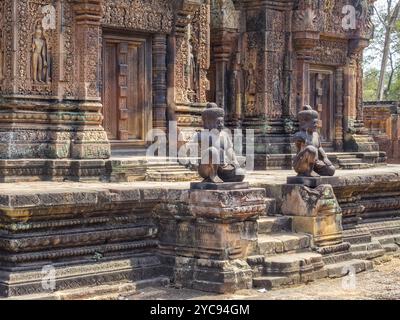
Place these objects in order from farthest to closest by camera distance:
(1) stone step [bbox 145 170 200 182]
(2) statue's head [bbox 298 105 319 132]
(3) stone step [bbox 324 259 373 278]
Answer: (1) stone step [bbox 145 170 200 182] → (2) statue's head [bbox 298 105 319 132] → (3) stone step [bbox 324 259 373 278]

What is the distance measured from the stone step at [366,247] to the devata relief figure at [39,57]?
174 inches

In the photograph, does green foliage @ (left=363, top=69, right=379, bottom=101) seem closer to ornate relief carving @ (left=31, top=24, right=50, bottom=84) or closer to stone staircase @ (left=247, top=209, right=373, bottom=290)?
stone staircase @ (left=247, top=209, right=373, bottom=290)

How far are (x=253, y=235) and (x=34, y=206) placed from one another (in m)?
2.33

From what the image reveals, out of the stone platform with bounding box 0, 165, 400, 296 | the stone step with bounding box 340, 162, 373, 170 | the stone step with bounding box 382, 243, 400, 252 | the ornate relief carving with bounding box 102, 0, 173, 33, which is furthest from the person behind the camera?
the stone step with bounding box 340, 162, 373, 170

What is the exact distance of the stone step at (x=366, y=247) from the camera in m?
11.1

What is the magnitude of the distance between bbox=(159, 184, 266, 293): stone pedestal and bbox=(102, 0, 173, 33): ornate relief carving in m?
3.28

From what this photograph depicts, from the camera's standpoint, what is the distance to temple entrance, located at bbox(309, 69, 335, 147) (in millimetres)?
15203

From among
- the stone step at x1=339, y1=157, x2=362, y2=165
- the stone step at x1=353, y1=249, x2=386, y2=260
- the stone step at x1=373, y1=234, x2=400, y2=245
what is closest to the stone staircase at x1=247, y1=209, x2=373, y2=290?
the stone step at x1=353, y1=249, x2=386, y2=260

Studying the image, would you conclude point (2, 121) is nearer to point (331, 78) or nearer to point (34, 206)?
point (34, 206)

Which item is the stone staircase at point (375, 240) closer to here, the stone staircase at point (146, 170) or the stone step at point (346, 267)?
the stone step at point (346, 267)

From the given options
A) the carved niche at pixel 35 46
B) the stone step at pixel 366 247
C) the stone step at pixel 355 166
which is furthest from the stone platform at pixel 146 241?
the stone step at pixel 355 166

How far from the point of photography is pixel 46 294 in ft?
26.2
